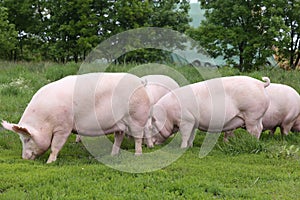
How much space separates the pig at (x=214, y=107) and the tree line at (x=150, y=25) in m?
16.1

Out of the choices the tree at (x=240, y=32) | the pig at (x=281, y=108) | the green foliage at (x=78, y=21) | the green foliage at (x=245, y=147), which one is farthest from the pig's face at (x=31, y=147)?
the green foliage at (x=78, y=21)

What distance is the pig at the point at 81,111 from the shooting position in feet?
25.4

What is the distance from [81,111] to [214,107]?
2.84 metres

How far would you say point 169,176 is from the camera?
6.71m

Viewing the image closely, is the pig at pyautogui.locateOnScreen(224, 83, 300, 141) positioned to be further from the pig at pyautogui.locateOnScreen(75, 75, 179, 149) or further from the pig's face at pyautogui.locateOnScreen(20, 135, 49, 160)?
the pig's face at pyautogui.locateOnScreen(20, 135, 49, 160)

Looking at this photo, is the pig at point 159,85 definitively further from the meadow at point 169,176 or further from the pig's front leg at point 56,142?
the pig's front leg at point 56,142

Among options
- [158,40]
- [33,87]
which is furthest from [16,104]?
[158,40]

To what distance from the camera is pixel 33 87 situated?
1628 cm

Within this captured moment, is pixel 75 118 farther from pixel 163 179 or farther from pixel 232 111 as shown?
pixel 232 111

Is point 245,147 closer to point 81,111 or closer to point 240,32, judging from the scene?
point 81,111

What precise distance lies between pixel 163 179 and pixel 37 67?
15.1 m

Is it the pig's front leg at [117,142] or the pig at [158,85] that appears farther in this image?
the pig at [158,85]

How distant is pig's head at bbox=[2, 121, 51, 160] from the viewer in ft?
24.8

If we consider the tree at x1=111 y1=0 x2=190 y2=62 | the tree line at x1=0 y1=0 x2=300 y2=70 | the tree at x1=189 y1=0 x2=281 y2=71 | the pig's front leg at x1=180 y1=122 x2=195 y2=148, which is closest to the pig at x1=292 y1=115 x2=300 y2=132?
the pig's front leg at x1=180 y1=122 x2=195 y2=148
